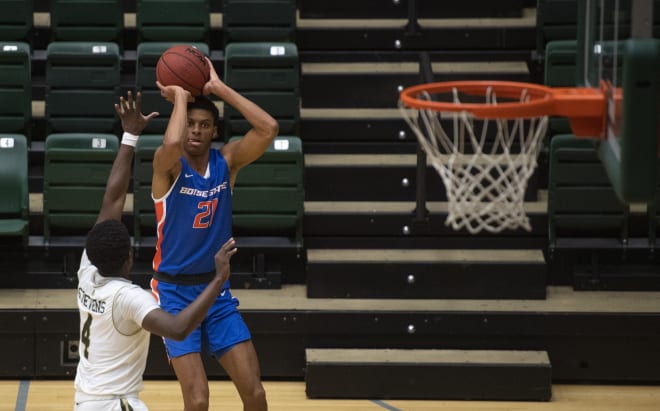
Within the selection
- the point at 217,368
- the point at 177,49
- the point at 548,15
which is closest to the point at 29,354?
the point at 217,368

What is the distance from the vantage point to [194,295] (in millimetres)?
5777

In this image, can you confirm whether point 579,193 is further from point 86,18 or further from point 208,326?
point 86,18

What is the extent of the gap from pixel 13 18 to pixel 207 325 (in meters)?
4.41

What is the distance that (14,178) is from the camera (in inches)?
312

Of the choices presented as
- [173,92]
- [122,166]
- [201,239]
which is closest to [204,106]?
[173,92]

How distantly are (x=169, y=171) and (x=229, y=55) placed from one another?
297 centimetres

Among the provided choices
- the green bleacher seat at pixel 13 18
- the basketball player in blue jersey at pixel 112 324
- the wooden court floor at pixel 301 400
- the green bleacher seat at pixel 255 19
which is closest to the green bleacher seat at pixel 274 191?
the wooden court floor at pixel 301 400

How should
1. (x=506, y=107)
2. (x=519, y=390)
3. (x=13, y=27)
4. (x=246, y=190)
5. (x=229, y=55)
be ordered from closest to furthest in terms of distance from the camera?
(x=506, y=107) < (x=519, y=390) < (x=246, y=190) < (x=229, y=55) < (x=13, y=27)

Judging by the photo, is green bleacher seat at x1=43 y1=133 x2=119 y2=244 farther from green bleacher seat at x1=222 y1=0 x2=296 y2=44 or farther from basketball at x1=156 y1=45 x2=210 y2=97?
basketball at x1=156 y1=45 x2=210 y2=97

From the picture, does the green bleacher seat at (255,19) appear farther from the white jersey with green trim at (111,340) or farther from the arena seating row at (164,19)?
the white jersey with green trim at (111,340)

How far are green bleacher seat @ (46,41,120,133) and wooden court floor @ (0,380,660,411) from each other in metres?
1.99

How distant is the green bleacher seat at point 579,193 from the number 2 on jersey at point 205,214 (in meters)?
2.91

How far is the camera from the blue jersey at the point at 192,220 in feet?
18.9

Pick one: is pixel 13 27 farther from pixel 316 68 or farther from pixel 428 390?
pixel 428 390
